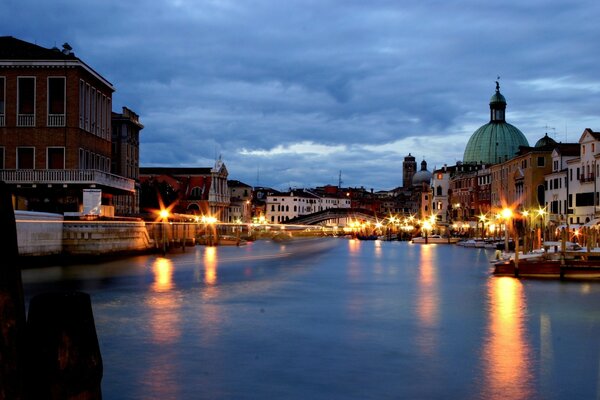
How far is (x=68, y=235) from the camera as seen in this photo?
102 ft

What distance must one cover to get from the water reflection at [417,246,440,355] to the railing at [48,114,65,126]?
59.3ft

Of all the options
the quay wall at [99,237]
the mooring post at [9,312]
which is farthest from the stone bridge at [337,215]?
the mooring post at [9,312]

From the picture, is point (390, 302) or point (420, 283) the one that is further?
point (420, 283)

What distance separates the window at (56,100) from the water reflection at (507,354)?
23.0m

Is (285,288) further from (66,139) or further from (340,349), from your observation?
(66,139)

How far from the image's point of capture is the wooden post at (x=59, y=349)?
12.3 ft

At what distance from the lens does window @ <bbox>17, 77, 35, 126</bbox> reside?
36000 mm

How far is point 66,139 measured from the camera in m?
36.0

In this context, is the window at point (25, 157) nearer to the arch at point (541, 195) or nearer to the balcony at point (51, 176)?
the balcony at point (51, 176)

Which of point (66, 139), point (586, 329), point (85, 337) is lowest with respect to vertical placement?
point (586, 329)

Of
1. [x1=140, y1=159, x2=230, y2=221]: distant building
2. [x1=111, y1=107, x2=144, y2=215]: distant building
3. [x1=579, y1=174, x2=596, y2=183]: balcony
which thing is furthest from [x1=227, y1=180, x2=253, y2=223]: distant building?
[x1=579, y1=174, x2=596, y2=183]: balcony

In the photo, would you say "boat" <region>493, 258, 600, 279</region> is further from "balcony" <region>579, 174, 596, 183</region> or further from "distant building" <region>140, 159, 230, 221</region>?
"distant building" <region>140, 159, 230, 221</region>

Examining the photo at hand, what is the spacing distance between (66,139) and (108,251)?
5.96 metres

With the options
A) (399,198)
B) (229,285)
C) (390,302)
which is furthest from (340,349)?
(399,198)
